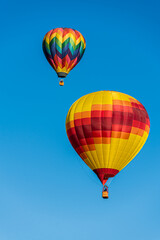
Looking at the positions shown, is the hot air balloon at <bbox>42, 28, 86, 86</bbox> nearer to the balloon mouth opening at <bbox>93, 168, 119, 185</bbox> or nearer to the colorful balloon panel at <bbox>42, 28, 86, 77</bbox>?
the colorful balloon panel at <bbox>42, 28, 86, 77</bbox>

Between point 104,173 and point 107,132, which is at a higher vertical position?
point 107,132

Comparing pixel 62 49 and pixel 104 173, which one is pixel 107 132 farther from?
pixel 62 49

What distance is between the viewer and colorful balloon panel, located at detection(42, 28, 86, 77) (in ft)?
178

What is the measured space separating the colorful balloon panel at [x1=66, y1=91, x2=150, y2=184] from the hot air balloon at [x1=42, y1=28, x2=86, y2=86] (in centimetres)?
775

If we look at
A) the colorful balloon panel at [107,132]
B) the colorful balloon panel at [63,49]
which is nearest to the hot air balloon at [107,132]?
the colorful balloon panel at [107,132]

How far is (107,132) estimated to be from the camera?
46.2 meters

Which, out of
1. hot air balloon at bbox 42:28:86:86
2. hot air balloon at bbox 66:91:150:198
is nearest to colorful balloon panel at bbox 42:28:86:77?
hot air balloon at bbox 42:28:86:86

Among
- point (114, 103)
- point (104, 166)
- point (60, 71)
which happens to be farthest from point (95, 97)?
point (60, 71)

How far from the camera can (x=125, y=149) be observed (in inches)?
1825

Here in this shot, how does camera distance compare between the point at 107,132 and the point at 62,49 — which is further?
the point at 62,49

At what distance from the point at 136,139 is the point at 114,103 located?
274cm

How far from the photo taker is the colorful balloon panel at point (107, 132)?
46188 millimetres

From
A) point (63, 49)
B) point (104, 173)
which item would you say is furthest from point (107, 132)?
point (63, 49)

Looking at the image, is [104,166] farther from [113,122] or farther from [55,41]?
[55,41]
